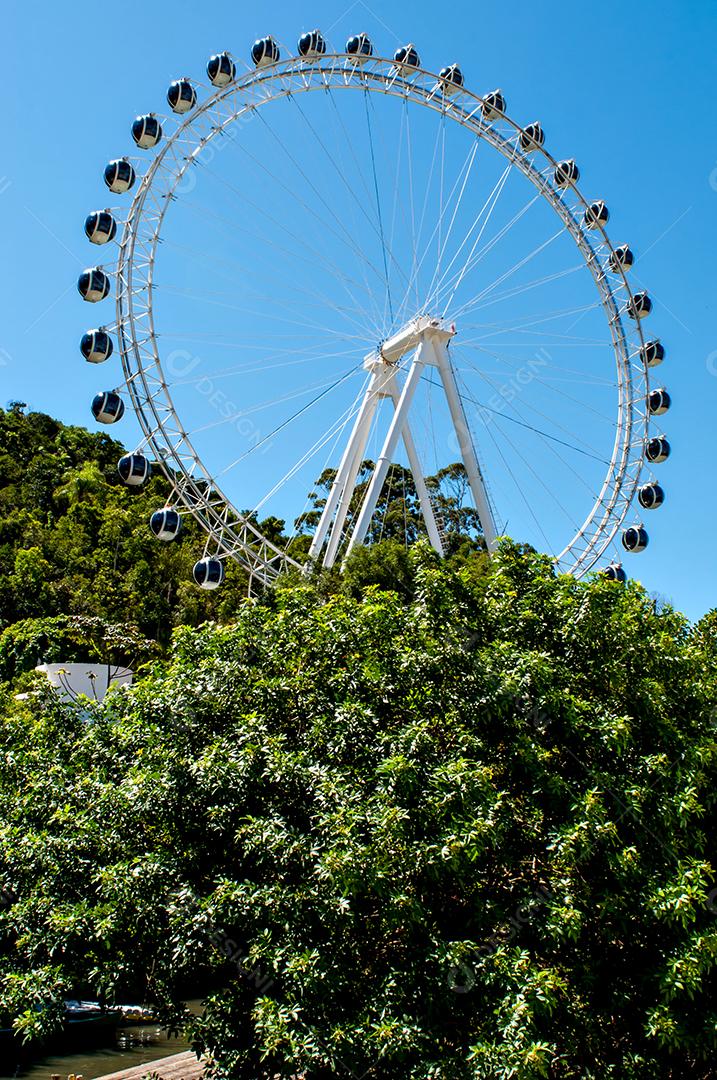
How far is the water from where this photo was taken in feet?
65.1

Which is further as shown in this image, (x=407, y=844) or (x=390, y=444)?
(x=390, y=444)

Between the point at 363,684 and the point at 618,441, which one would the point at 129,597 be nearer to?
the point at 618,441

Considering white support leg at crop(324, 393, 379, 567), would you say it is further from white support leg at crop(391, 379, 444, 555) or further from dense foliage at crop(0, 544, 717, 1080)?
dense foliage at crop(0, 544, 717, 1080)

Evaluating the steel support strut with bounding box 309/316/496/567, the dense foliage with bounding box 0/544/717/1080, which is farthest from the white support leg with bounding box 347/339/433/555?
the dense foliage with bounding box 0/544/717/1080

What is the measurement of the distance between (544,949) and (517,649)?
2.90 metres

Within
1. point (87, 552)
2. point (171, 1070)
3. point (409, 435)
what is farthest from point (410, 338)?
point (87, 552)

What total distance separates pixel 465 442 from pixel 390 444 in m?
2.38

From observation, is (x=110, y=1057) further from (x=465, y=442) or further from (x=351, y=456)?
(x=465, y=442)

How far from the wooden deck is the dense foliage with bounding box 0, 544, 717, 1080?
812cm

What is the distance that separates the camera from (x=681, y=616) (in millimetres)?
11828

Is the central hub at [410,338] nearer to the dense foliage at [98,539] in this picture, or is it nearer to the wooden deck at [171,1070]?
the dense foliage at [98,539]

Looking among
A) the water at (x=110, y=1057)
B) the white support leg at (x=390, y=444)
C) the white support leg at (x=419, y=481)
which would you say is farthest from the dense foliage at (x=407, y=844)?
the white support leg at (x=419, y=481)

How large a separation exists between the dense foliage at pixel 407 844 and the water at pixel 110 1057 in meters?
11.7

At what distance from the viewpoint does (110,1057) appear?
21.7m
